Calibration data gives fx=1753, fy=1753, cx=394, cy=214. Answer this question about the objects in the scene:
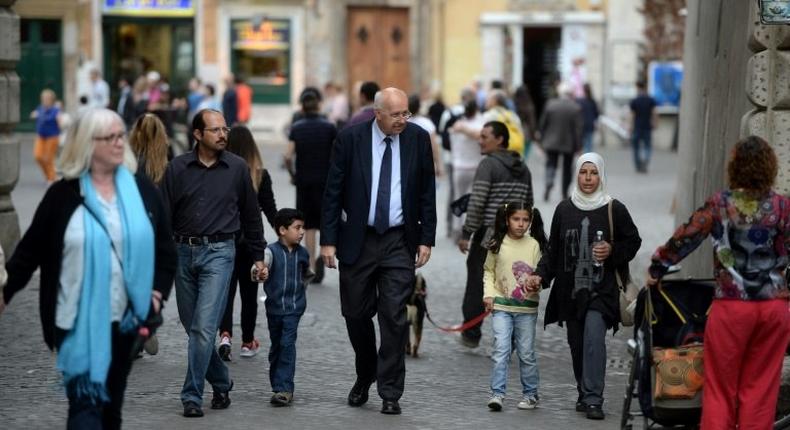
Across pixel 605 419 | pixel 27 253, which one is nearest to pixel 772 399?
pixel 605 419

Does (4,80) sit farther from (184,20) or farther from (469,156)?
(184,20)

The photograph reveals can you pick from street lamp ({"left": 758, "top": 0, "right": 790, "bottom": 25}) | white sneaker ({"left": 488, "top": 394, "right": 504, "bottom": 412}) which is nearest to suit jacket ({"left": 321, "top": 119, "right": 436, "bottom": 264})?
white sneaker ({"left": 488, "top": 394, "right": 504, "bottom": 412})

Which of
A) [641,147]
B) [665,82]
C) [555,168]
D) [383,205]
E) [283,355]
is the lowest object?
[641,147]

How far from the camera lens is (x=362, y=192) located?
966cm

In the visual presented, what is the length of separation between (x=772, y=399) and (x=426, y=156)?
8.38 feet

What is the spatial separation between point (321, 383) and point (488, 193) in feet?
6.62

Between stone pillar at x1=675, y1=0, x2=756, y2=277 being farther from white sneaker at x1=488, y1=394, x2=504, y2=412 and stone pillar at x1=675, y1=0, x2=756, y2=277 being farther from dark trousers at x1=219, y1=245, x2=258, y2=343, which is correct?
dark trousers at x1=219, y1=245, x2=258, y2=343

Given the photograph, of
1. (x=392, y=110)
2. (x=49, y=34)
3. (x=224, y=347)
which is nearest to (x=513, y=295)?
(x=392, y=110)

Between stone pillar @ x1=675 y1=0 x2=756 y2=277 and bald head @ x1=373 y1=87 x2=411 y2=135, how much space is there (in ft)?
8.82

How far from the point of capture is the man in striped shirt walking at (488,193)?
39.1 ft

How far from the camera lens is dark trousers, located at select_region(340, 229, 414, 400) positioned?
9.63m

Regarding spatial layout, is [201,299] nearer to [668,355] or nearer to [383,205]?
[383,205]

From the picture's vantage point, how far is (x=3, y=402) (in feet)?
32.3

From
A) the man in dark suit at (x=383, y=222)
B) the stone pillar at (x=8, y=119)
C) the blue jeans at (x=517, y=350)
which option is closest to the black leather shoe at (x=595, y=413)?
the blue jeans at (x=517, y=350)
